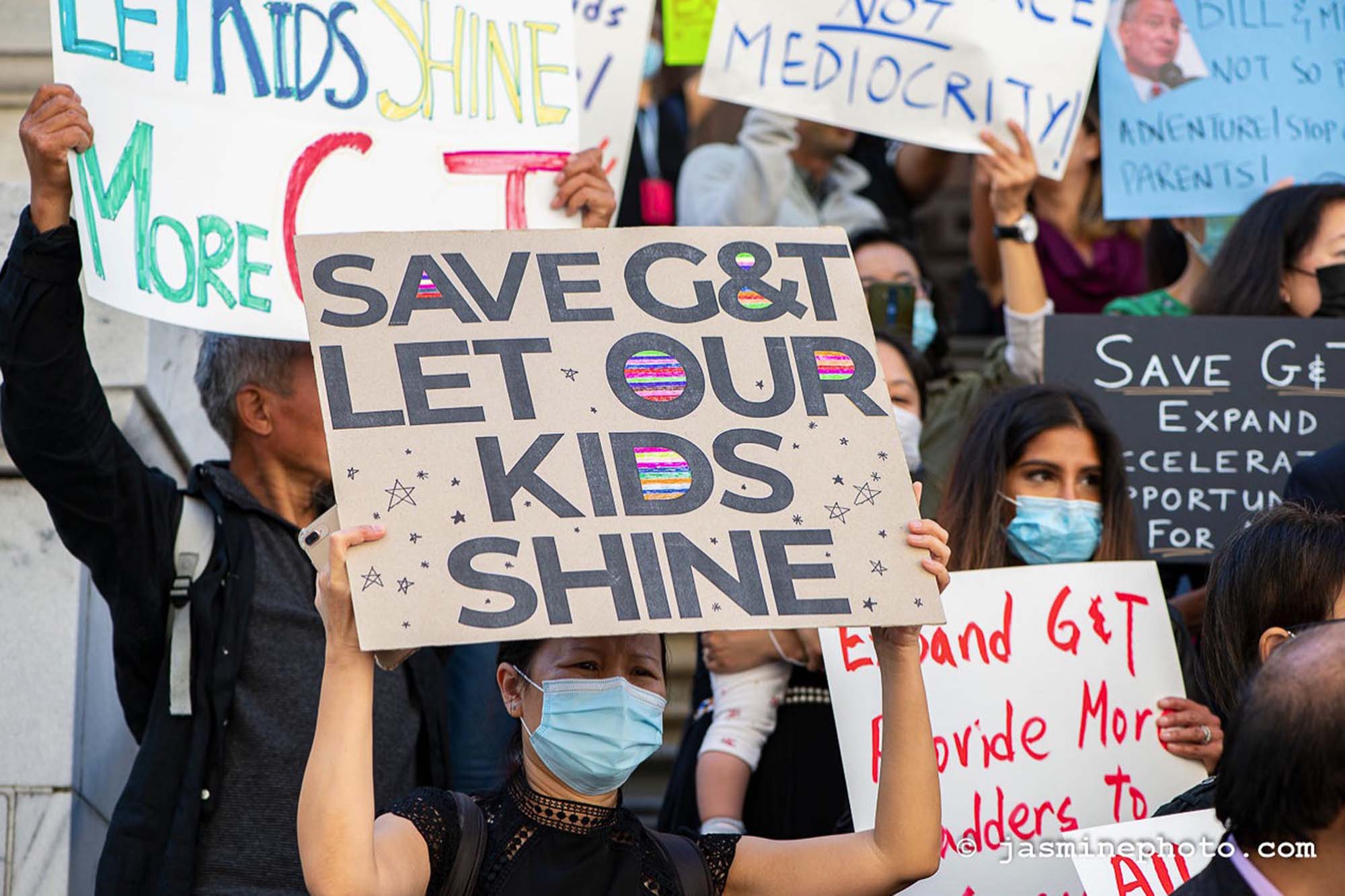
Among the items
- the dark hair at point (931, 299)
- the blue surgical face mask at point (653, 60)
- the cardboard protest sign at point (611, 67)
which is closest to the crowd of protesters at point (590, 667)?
the dark hair at point (931, 299)

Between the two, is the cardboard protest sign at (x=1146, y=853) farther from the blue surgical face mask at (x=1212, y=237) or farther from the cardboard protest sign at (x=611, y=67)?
the blue surgical face mask at (x=1212, y=237)

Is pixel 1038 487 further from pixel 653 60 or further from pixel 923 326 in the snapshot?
pixel 653 60

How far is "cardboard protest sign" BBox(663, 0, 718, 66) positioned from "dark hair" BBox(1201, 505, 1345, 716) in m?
3.20

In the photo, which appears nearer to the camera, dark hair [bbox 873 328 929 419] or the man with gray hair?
the man with gray hair

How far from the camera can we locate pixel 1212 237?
20.9 ft

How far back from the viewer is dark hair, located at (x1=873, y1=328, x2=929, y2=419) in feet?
18.6

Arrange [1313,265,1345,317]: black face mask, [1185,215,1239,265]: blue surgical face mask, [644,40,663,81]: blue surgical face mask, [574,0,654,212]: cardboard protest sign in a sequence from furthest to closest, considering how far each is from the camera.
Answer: [644,40,663,81]: blue surgical face mask < [1185,215,1239,265]: blue surgical face mask < [1313,265,1345,317]: black face mask < [574,0,654,212]: cardboard protest sign

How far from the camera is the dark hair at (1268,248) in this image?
18.4 feet

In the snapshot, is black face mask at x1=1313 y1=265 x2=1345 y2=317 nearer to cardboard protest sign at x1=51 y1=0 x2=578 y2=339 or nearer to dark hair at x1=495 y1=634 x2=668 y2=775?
cardboard protest sign at x1=51 y1=0 x2=578 y2=339

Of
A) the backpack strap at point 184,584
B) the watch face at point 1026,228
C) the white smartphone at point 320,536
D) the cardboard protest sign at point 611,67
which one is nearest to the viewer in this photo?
the white smartphone at point 320,536

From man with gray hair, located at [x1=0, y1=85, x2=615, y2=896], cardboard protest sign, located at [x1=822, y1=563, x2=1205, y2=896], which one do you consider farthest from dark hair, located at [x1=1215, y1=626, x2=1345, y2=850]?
man with gray hair, located at [x1=0, y1=85, x2=615, y2=896]

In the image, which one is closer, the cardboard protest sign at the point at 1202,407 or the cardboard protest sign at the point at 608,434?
the cardboard protest sign at the point at 608,434

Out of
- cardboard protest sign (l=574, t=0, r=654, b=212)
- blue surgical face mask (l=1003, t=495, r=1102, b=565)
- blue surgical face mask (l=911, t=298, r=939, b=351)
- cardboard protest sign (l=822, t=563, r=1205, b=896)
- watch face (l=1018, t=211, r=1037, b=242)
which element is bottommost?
cardboard protest sign (l=822, t=563, r=1205, b=896)

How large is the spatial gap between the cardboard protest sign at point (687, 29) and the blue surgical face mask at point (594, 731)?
338cm
